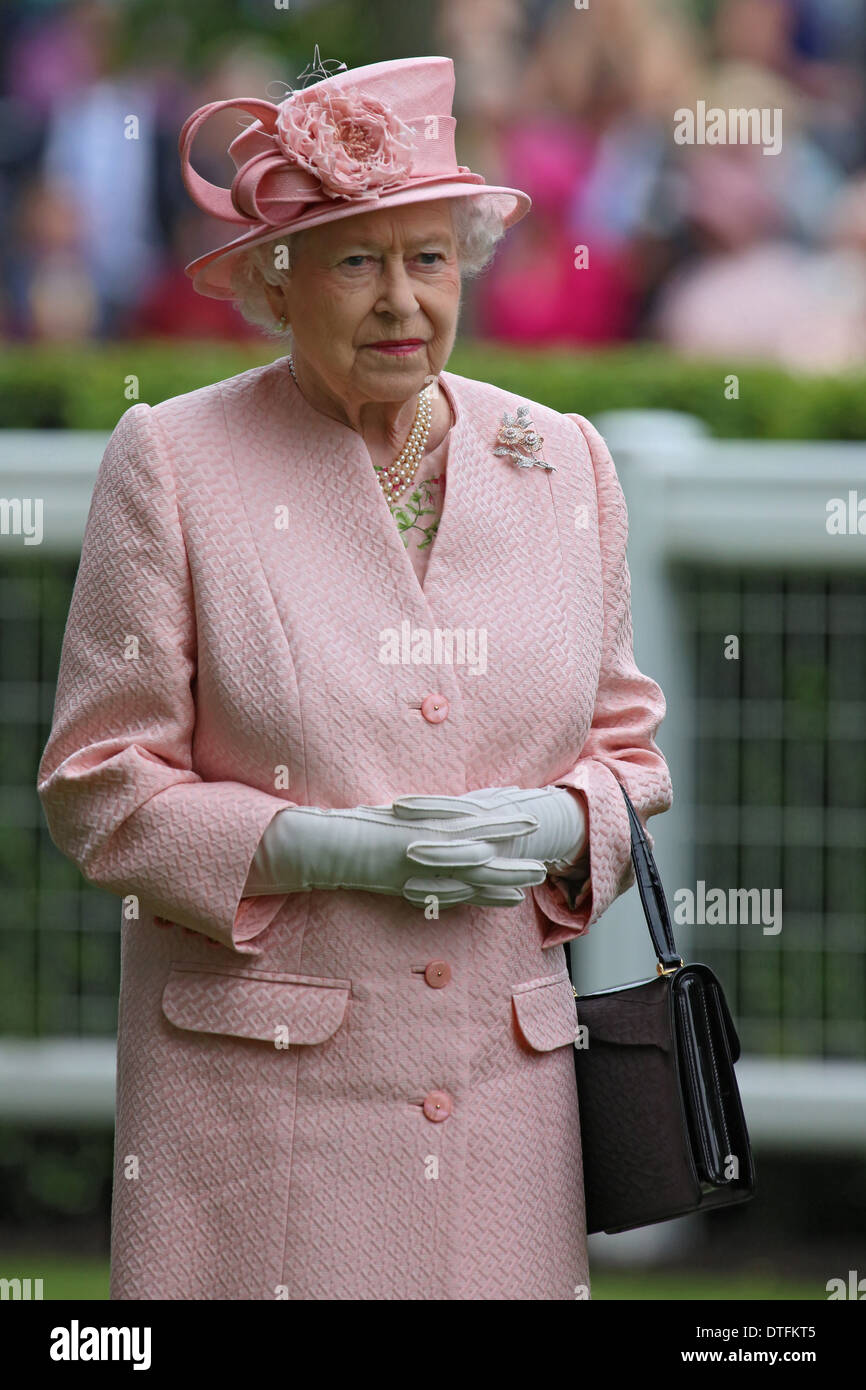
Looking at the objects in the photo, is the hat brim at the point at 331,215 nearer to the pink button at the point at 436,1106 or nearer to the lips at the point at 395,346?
the lips at the point at 395,346

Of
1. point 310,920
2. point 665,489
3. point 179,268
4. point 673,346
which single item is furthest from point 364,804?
point 179,268

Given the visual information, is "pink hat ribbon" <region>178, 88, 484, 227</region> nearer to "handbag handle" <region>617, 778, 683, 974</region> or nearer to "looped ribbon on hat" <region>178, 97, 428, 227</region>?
"looped ribbon on hat" <region>178, 97, 428, 227</region>

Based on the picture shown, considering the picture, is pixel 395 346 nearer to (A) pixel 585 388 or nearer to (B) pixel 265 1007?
(B) pixel 265 1007

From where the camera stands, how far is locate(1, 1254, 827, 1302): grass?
4.57m

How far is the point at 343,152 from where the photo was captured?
2.55 metres

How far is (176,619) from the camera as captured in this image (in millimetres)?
2645

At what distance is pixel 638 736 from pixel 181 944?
0.68 meters

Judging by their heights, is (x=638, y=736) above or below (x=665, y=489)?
below

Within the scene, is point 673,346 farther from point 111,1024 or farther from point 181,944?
point 181,944

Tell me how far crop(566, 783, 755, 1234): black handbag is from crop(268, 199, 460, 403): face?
25.2 inches

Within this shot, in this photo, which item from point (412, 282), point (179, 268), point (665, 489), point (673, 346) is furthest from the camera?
point (179, 268)

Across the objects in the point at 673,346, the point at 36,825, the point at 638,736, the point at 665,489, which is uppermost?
the point at 673,346

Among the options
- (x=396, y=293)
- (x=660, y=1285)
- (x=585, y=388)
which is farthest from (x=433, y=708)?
(x=585, y=388)

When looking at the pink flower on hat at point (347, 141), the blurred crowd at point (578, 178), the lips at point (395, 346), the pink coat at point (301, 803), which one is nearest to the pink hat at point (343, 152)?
the pink flower on hat at point (347, 141)
